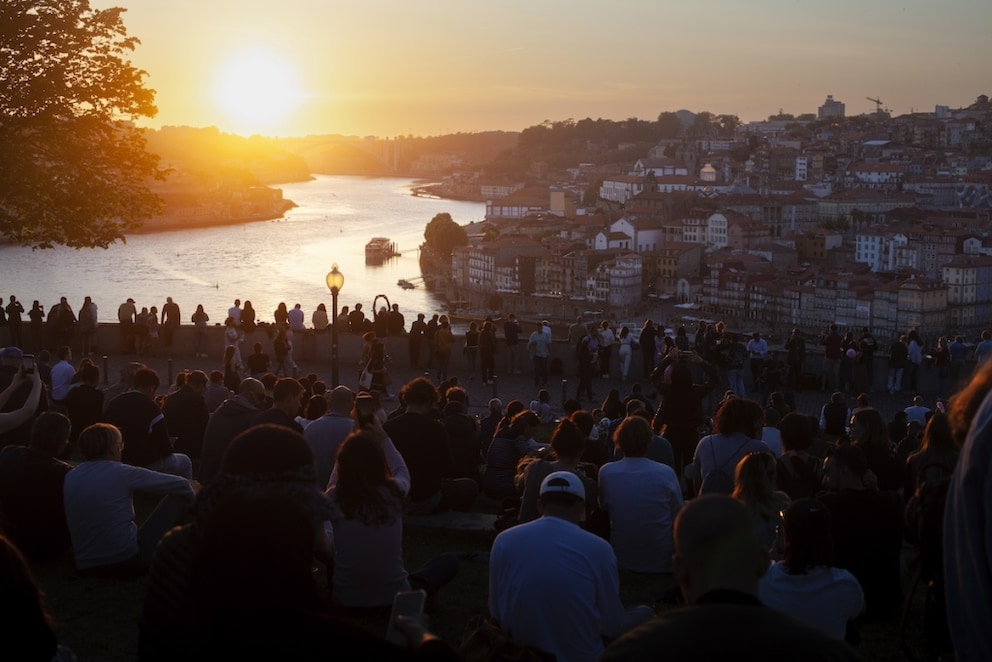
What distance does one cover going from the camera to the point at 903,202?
79312 millimetres

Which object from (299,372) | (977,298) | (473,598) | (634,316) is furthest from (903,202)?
(473,598)

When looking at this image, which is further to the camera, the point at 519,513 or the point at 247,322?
the point at 247,322

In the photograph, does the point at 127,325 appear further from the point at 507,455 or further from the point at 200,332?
the point at 507,455

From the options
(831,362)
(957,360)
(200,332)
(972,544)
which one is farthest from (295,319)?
(972,544)

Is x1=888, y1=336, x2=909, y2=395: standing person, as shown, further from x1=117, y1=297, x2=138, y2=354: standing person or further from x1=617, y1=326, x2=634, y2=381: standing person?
x1=117, y1=297, x2=138, y2=354: standing person

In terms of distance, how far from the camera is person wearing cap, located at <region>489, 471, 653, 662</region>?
214 centimetres

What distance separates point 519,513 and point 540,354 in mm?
5154

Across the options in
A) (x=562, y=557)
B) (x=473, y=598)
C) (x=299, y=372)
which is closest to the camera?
(x=562, y=557)

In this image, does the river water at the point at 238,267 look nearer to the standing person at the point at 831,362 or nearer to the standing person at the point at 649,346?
the standing person at the point at 649,346

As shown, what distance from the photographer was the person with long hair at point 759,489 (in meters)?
2.70

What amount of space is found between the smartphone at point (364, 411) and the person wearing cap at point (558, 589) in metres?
0.86

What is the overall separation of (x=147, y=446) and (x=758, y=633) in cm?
291

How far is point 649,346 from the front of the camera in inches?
333

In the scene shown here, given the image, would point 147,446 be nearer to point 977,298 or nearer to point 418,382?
point 418,382
